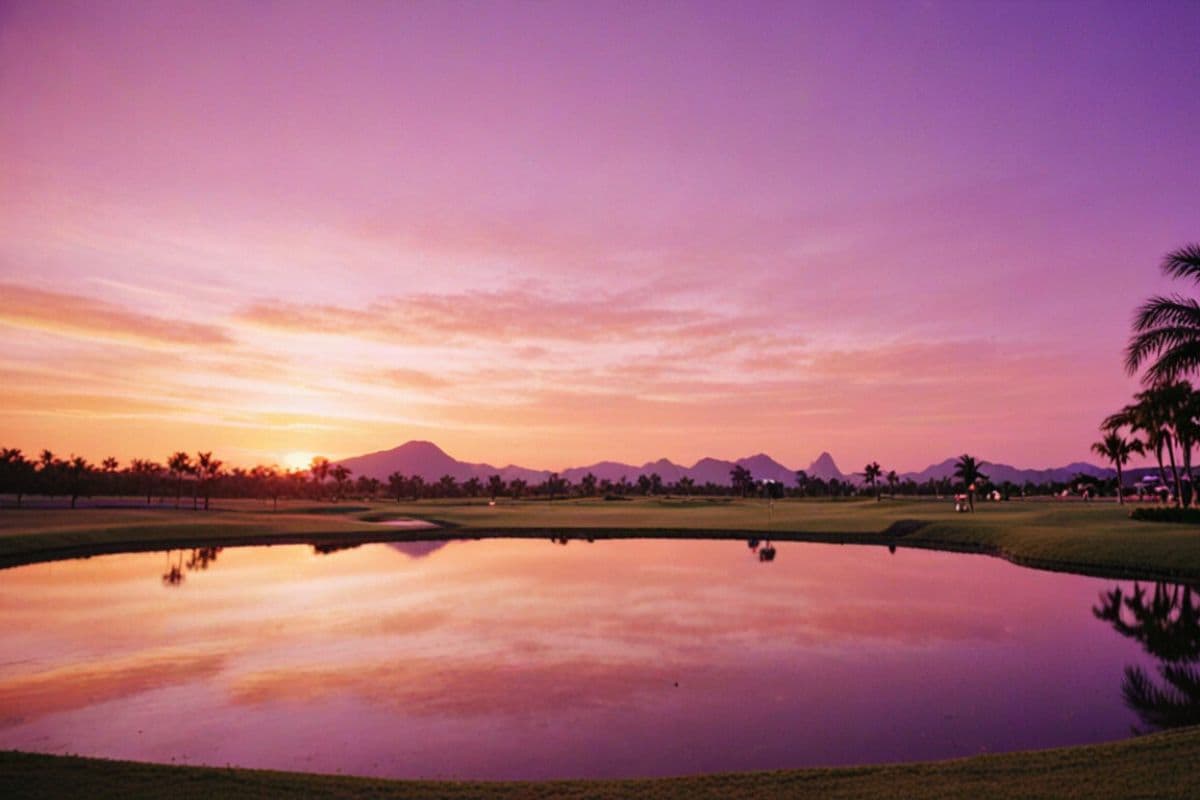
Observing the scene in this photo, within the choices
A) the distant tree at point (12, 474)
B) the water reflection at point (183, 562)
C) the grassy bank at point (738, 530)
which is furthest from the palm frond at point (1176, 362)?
the distant tree at point (12, 474)

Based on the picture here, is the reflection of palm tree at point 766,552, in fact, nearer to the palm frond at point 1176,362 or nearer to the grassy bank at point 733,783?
the palm frond at point 1176,362

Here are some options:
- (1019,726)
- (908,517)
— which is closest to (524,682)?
(1019,726)

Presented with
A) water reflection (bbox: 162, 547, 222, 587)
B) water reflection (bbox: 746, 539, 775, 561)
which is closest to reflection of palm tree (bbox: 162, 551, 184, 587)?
water reflection (bbox: 162, 547, 222, 587)

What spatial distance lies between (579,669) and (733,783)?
1263cm

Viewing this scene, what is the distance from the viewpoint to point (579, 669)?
27.0 metres

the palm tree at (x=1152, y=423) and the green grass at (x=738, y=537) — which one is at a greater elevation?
the palm tree at (x=1152, y=423)

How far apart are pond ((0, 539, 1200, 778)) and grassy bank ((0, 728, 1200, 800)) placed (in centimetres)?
270

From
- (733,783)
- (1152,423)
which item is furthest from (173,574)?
(1152,423)

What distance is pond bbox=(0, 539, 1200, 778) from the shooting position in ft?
63.3

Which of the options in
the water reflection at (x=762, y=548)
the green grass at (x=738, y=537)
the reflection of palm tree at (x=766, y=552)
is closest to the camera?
the green grass at (x=738, y=537)

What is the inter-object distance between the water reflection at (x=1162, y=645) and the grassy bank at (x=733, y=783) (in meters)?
7.56

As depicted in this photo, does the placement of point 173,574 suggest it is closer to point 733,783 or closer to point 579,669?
→ point 579,669

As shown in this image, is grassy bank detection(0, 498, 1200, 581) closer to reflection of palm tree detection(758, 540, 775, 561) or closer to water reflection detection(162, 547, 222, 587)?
water reflection detection(162, 547, 222, 587)

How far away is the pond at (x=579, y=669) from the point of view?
1930 cm
